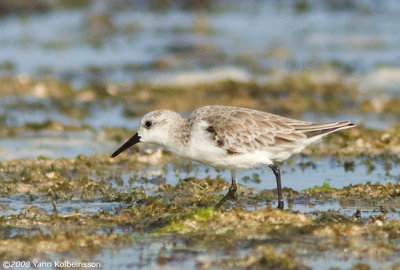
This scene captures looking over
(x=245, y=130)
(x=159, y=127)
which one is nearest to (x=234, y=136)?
(x=245, y=130)

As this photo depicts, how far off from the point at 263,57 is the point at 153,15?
7783mm

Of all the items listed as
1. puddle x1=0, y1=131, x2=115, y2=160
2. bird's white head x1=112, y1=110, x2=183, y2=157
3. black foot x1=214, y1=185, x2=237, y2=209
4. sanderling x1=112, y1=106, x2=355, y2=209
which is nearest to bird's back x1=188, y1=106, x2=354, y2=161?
sanderling x1=112, y1=106, x2=355, y2=209

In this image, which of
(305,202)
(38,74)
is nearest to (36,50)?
(38,74)

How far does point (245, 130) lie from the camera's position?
24.8ft

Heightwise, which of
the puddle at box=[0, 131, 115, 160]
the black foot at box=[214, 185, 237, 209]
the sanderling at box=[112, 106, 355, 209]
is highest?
the puddle at box=[0, 131, 115, 160]

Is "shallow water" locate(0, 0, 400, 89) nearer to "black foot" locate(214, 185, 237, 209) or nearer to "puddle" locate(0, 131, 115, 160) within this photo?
"puddle" locate(0, 131, 115, 160)

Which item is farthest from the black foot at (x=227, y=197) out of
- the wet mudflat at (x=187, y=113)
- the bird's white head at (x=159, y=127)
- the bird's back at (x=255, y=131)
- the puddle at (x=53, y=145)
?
the puddle at (x=53, y=145)

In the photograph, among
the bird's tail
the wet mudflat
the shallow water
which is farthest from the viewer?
the shallow water

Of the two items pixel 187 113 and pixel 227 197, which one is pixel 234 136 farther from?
pixel 187 113

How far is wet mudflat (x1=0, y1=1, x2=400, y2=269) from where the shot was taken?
6363 mm

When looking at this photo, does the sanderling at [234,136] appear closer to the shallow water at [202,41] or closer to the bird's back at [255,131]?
the bird's back at [255,131]

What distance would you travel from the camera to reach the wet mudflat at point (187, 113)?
6363 millimetres

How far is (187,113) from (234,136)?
6.01 meters

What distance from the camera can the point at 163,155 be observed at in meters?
10.3
